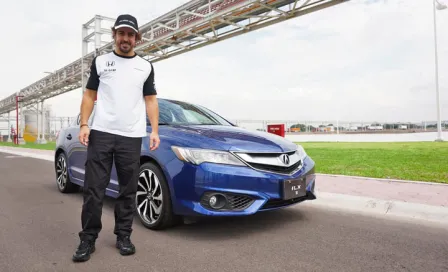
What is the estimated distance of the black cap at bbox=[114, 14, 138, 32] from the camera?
2740mm

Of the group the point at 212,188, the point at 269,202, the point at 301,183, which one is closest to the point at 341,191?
the point at 301,183

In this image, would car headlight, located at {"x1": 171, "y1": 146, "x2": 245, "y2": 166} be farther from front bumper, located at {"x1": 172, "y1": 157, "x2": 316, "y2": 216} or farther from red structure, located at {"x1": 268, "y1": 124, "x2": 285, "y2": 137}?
red structure, located at {"x1": 268, "y1": 124, "x2": 285, "y2": 137}

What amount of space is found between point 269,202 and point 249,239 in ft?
1.30

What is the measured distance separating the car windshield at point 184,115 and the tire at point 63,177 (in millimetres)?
2246

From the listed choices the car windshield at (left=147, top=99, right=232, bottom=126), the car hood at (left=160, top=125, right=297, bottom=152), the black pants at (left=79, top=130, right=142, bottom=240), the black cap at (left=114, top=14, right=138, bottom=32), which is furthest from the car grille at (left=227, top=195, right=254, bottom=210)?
the black cap at (left=114, top=14, right=138, bottom=32)

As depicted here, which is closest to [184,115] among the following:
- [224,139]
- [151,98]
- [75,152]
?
[224,139]

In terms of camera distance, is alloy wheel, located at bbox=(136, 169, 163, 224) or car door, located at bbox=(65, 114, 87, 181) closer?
alloy wheel, located at bbox=(136, 169, 163, 224)

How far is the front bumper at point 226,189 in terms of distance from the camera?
310 centimetres

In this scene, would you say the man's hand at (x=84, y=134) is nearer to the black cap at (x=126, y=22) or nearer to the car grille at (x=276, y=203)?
the black cap at (x=126, y=22)

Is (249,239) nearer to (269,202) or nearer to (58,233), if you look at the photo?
(269,202)

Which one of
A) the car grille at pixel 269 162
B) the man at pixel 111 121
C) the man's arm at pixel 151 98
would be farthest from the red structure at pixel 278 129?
the man at pixel 111 121

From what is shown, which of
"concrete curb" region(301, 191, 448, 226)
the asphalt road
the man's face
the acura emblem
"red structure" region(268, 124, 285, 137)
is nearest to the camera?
the asphalt road

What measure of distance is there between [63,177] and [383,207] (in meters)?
4.85

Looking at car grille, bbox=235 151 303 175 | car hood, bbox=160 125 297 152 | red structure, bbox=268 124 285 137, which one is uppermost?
red structure, bbox=268 124 285 137
